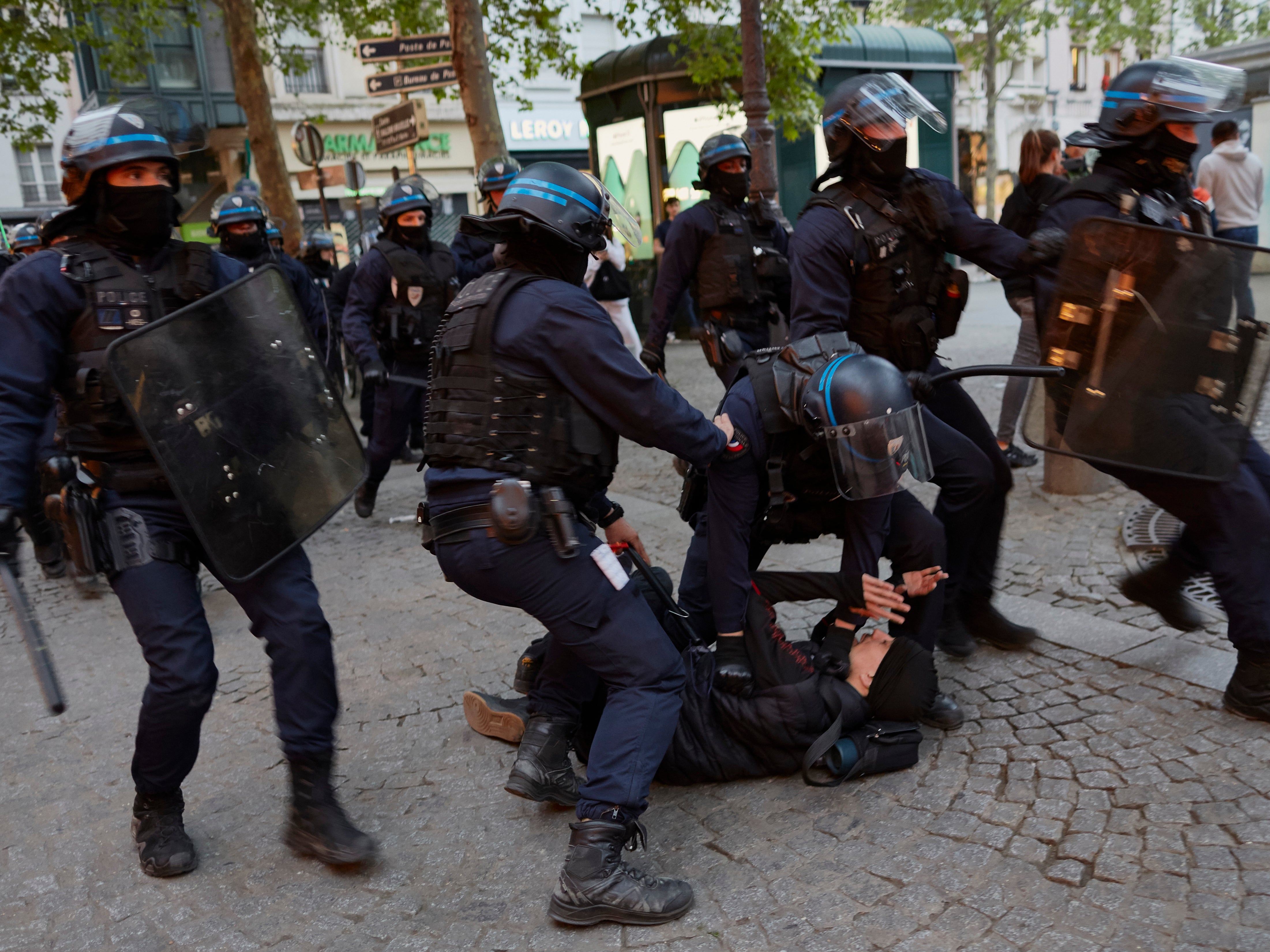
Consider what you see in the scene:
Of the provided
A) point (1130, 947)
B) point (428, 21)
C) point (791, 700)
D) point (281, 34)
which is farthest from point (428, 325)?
point (281, 34)

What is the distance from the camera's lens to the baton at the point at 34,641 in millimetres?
2447

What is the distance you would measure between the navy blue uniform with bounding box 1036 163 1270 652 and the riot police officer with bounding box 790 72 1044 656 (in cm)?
29

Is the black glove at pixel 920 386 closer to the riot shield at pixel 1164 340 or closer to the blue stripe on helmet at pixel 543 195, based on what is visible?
the riot shield at pixel 1164 340

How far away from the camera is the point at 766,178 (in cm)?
673

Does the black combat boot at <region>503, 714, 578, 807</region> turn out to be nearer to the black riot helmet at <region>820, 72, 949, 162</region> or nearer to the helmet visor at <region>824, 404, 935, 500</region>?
the helmet visor at <region>824, 404, 935, 500</region>

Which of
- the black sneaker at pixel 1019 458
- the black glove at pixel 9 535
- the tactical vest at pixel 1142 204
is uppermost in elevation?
the tactical vest at pixel 1142 204

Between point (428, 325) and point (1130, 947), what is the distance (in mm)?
5109

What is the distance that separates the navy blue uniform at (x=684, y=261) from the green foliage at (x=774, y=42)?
16.5 ft

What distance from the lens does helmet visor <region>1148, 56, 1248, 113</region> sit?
3035 millimetres

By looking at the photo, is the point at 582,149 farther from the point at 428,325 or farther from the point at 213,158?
the point at 428,325

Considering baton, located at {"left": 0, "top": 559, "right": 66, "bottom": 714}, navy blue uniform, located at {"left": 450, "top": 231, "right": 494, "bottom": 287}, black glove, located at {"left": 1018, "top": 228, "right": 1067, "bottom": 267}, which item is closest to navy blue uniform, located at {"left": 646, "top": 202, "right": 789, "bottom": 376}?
navy blue uniform, located at {"left": 450, "top": 231, "right": 494, "bottom": 287}

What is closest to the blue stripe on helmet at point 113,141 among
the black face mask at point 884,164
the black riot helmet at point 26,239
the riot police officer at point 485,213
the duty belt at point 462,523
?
the duty belt at point 462,523

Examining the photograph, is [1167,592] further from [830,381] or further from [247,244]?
[247,244]

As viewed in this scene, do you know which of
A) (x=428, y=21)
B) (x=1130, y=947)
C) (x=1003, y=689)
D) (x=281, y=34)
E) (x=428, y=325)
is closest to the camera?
(x=1130, y=947)
